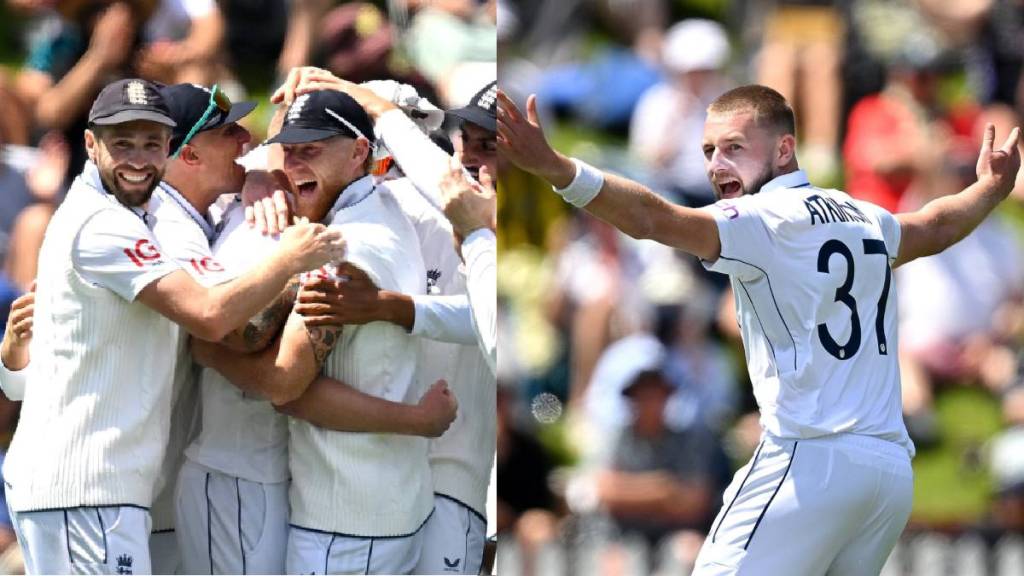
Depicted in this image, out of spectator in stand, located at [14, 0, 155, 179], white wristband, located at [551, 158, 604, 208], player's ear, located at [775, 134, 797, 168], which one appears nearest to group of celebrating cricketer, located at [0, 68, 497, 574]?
spectator in stand, located at [14, 0, 155, 179]

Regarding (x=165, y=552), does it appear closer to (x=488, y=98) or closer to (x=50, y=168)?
(x=50, y=168)

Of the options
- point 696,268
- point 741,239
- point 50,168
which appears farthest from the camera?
point 696,268

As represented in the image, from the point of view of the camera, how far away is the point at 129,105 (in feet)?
16.5

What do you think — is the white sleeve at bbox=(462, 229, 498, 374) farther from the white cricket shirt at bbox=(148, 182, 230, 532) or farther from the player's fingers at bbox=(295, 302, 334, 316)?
the white cricket shirt at bbox=(148, 182, 230, 532)

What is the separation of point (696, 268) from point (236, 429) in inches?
214

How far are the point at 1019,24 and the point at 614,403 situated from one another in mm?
3681

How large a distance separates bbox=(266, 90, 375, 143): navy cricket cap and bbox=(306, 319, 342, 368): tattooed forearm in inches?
22.8

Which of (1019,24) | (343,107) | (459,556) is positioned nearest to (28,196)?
(343,107)

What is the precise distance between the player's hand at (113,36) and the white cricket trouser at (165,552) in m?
1.58

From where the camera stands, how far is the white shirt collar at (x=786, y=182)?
16.3 ft

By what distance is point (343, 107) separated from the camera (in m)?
5.32

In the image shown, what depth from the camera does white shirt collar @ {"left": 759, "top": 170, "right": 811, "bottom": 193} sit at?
196 inches

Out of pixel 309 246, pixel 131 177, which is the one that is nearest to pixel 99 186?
pixel 131 177

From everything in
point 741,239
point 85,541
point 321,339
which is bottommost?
point 85,541
